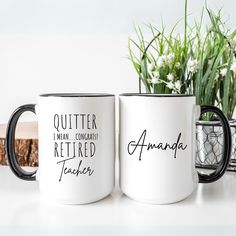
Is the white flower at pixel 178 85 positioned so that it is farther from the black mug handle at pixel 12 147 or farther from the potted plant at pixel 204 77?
the black mug handle at pixel 12 147

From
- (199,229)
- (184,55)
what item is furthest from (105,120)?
(184,55)

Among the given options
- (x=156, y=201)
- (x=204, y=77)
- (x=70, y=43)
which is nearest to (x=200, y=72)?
(x=204, y=77)

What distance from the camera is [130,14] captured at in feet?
4.21

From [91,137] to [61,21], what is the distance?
82 cm

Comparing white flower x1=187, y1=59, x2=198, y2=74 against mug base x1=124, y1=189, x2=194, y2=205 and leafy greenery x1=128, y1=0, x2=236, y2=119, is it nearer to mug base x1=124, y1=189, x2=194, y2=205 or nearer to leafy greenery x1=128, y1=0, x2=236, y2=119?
leafy greenery x1=128, y1=0, x2=236, y2=119

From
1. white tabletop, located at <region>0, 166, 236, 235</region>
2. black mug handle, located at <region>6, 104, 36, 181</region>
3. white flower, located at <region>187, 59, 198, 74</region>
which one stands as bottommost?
white tabletop, located at <region>0, 166, 236, 235</region>

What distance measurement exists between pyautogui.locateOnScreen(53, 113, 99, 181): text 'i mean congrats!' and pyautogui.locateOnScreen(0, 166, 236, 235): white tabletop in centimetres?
6

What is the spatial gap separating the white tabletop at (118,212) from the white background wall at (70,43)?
2.30 feet

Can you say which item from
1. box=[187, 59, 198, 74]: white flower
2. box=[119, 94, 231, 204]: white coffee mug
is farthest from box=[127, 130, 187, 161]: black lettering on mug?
box=[187, 59, 198, 74]: white flower

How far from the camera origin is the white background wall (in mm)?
1281

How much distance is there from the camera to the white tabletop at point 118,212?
533 mm

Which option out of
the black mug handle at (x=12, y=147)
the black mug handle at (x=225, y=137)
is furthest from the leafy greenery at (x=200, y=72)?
the black mug handle at (x=12, y=147)

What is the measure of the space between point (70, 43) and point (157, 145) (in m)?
0.83

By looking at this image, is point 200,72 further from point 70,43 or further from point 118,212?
point 70,43
